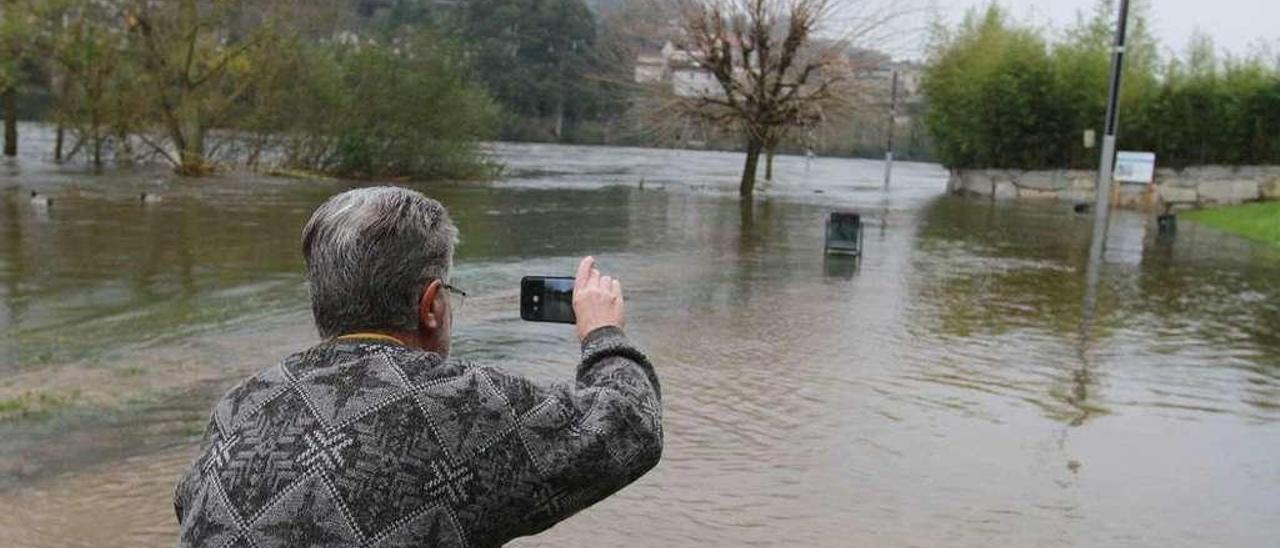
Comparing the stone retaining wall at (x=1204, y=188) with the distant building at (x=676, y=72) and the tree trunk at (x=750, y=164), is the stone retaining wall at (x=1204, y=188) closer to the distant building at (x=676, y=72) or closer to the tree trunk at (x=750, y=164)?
the tree trunk at (x=750, y=164)

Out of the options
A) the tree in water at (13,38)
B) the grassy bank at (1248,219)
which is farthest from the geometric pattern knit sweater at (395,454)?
the tree in water at (13,38)

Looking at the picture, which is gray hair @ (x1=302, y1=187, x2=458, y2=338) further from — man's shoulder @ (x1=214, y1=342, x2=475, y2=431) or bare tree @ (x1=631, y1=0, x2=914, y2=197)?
bare tree @ (x1=631, y1=0, x2=914, y2=197)

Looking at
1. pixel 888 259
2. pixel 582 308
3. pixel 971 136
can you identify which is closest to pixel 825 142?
pixel 971 136

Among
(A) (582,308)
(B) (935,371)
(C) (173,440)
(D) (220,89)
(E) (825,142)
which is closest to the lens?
(A) (582,308)

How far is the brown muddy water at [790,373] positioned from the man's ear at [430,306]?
7.83 ft

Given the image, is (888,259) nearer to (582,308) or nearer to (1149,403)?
(1149,403)

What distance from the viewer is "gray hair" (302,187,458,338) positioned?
75.2 inches

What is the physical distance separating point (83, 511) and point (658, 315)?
5043mm

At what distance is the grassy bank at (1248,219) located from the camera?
18.8 metres

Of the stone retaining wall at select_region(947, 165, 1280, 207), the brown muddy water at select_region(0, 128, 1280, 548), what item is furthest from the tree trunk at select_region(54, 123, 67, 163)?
the stone retaining wall at select_region(947, 165, 1280, 207)

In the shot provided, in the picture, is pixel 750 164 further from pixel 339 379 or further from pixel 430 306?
pixel 339 379

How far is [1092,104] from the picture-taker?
27438 mm

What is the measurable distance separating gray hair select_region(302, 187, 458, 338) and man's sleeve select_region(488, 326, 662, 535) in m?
0.26

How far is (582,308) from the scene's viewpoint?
2188 mm
